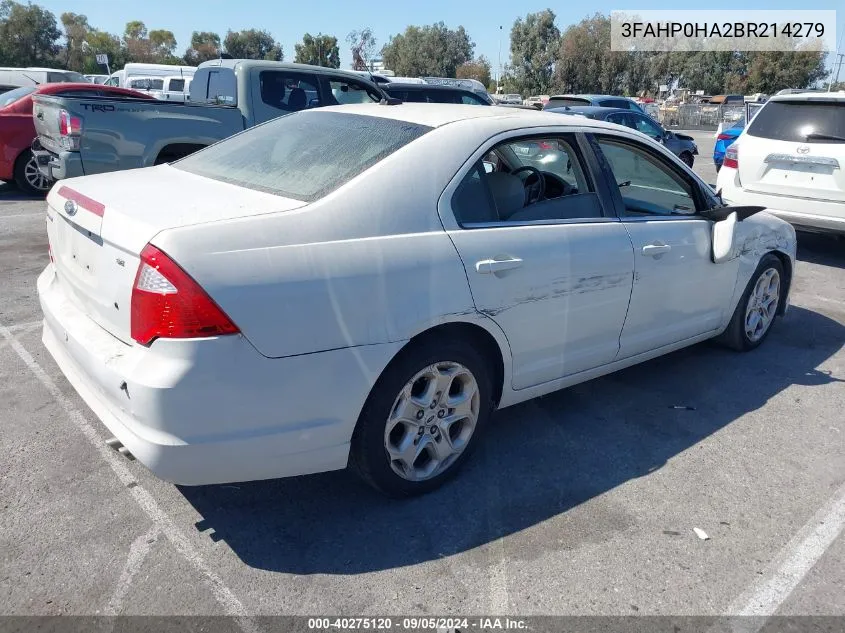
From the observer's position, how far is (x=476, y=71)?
7325 cm

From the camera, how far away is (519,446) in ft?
12.0

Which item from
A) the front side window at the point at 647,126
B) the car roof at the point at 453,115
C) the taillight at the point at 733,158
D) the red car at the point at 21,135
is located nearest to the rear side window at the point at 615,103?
the front side window at the point at 647,126

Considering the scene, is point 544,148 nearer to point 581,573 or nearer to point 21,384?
point 581,573

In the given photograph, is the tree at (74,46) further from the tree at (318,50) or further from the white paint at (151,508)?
the white paint at (151,508)

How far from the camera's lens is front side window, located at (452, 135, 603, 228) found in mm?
3188

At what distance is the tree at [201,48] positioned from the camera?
80938 mm

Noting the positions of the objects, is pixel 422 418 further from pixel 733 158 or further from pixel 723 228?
pixel 733 158

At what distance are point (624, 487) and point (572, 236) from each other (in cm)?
121

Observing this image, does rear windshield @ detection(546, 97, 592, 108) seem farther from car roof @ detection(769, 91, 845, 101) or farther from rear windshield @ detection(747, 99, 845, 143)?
car roof @ detection(769, 91, 845, 101)

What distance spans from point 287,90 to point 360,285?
7.14 metres

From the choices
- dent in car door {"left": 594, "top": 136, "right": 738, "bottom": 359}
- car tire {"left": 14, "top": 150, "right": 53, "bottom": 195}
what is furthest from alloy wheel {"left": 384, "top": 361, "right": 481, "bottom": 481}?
car tire {"left": 14, "top": 150, "right": 53, "bottom": 195}

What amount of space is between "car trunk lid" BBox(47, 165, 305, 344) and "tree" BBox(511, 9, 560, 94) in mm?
63835

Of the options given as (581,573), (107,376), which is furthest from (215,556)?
(581,573)

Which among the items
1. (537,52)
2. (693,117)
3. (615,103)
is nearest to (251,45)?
(537,52)
